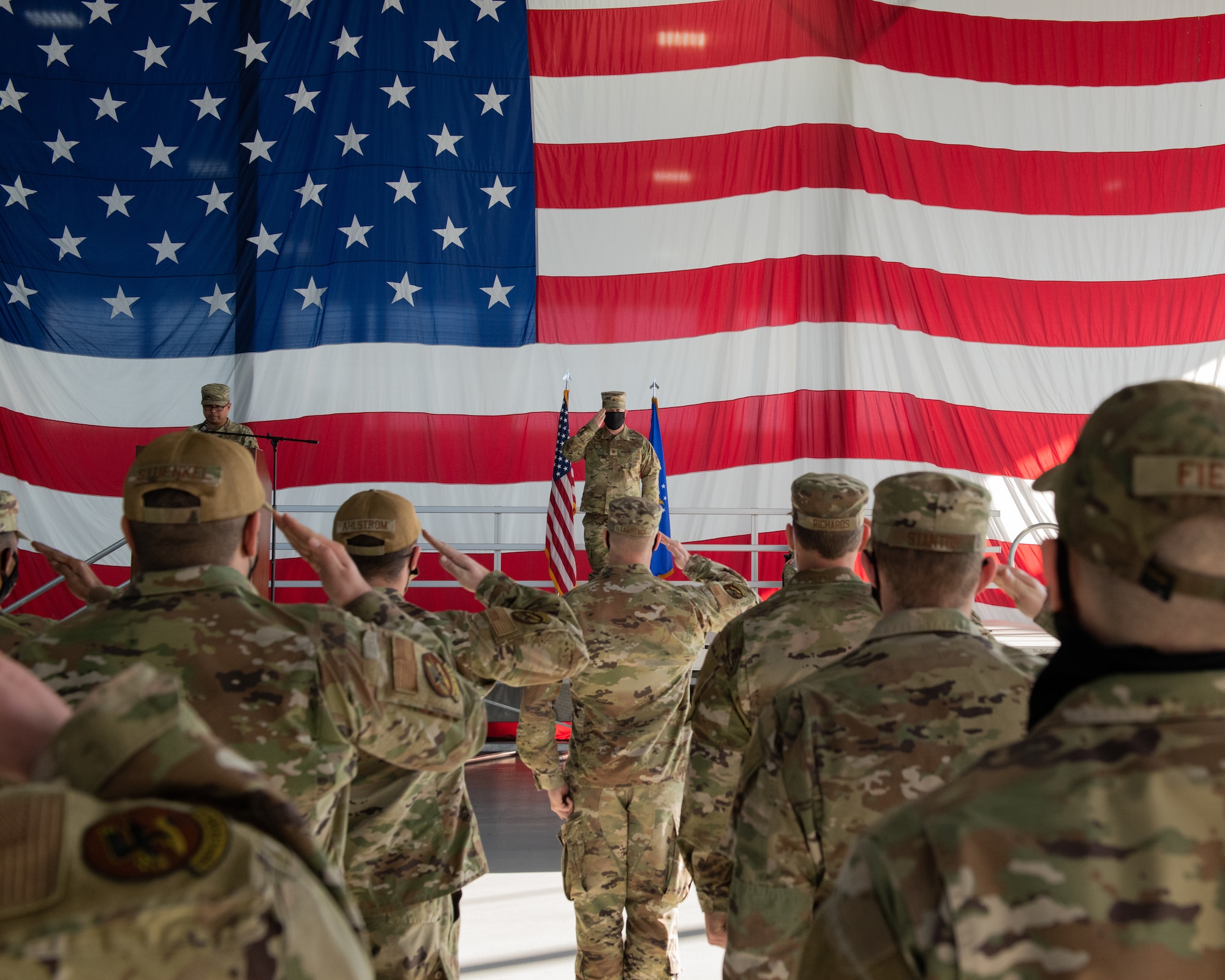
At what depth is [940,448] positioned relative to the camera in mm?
8438

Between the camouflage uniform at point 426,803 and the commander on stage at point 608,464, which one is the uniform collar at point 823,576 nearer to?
the camouflage uniform at point 426,803

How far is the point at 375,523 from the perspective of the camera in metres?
2.19

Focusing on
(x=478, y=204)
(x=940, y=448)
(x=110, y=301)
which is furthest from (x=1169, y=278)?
(x=110, y=301)

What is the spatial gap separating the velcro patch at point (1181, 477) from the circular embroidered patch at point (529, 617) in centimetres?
156

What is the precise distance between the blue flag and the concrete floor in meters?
2.04

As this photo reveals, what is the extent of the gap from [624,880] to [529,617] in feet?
4.59

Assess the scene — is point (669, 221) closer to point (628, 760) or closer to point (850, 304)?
point (850, 304)

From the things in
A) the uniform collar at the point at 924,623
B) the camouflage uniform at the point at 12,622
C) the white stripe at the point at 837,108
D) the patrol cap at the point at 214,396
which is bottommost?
the camouflage uniform at the point at 12,622

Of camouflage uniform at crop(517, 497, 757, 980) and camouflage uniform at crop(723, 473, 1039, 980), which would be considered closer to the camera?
camouflage uniform at crop(723, 473, 1039, 980)

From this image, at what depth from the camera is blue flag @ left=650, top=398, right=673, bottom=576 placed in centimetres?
697

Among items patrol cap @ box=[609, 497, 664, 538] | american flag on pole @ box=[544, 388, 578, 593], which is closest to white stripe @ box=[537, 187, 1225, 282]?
american flag on pole @ box=[544, 388, 578, 593]

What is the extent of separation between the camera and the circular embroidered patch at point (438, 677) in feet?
4.79

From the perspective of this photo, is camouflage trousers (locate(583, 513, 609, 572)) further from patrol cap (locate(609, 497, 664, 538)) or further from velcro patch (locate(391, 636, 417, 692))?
velcro patch (locate(391, 636, 417, 692))

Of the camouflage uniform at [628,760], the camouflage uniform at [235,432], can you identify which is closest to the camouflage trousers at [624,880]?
the camouflage uniform at [628,760]
